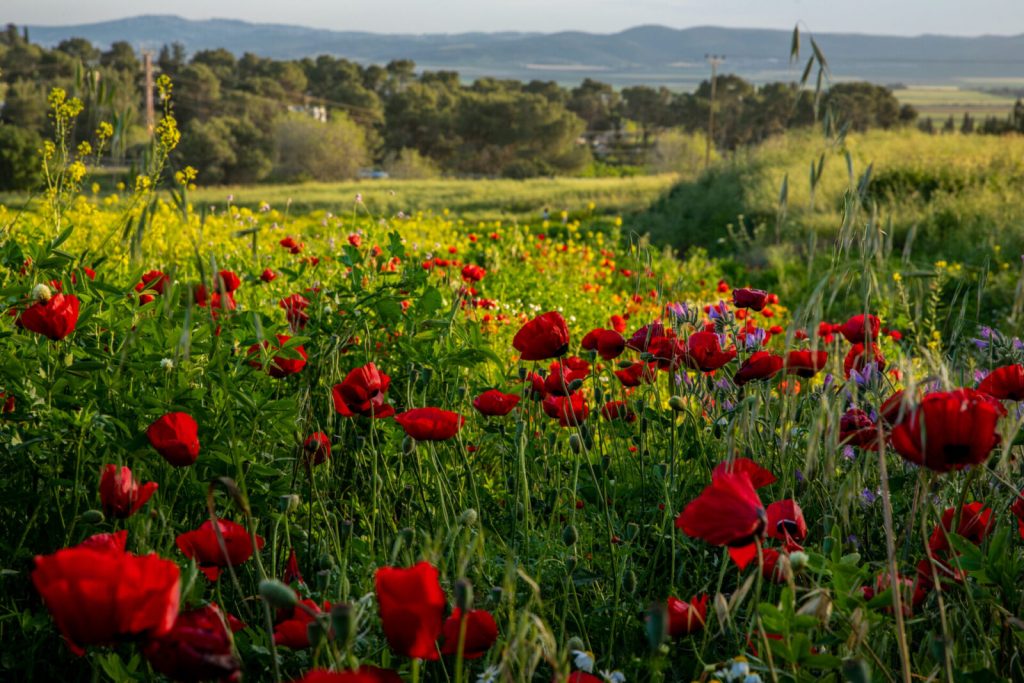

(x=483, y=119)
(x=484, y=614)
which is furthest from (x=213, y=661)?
(x=483, y=119)

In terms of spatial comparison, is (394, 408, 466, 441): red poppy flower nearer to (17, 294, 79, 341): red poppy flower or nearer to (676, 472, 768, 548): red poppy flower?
(676, 472, 768, 548): red poppy flower

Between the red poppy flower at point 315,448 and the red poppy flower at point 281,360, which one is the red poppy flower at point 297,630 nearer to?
the red poppy flower at point 315,448

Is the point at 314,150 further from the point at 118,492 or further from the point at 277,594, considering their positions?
the point at 277,594

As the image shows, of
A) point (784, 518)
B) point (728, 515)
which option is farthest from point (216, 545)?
point (784, 518)

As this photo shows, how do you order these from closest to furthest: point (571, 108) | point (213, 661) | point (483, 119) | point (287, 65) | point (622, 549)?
point (213, 661), point (622, 549), point (483, 119), point (287, 65), point (571, 108)

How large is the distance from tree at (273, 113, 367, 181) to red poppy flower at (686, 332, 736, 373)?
138ft

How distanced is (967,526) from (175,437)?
1.21 m

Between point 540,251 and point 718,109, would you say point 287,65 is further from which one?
point 540,251

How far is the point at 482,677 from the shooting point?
118 centimetres

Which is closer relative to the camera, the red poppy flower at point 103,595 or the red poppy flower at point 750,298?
the red poppy flower at point 103,595

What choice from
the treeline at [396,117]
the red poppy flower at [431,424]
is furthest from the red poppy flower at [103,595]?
the treeline at [396,117]

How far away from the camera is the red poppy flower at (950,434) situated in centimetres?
104

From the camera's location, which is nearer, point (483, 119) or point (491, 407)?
point (491, 407)

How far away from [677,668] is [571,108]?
61422 mm
